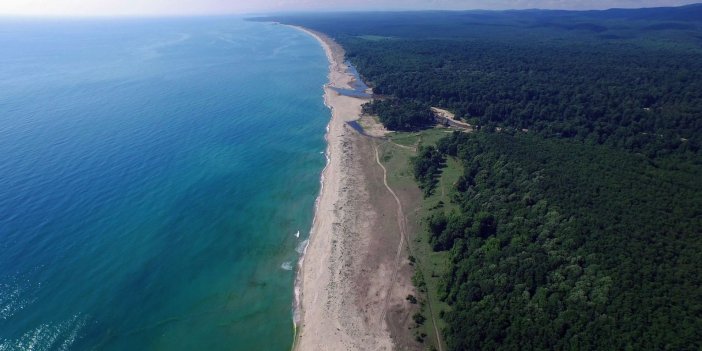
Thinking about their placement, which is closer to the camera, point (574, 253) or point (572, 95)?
point (574, 253)

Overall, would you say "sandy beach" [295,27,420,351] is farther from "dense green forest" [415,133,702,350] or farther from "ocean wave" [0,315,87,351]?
"ocean wave" [0,315,87,351]

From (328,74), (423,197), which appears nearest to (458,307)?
(423,197)

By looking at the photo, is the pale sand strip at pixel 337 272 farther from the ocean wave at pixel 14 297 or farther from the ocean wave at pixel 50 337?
the ocean wave at pixel 14 297

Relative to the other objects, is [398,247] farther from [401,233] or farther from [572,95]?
[572,95]

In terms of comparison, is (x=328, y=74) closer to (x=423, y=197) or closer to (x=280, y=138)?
(x=280, y=138)

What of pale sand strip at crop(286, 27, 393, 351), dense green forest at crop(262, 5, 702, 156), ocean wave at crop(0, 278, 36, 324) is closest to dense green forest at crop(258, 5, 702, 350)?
dense green forest at crop(262, 5, 702, 156)

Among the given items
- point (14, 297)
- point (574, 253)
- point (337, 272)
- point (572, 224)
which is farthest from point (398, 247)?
point (14, 297)

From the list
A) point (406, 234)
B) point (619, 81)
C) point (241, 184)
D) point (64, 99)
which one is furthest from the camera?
point (619, 81)
